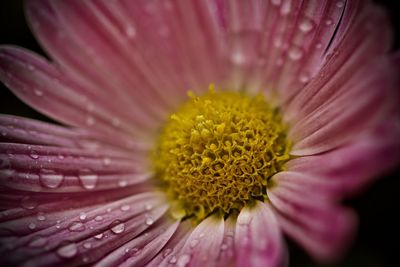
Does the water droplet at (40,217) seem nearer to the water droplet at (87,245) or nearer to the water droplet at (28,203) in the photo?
the water droplet at (28,203)

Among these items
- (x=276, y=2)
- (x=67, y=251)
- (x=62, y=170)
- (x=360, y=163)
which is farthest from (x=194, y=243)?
Answer: (x=276, y=2)

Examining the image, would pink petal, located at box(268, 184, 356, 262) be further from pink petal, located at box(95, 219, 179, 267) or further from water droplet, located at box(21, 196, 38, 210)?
water droplet, located at box(21, 196, 38, 210)

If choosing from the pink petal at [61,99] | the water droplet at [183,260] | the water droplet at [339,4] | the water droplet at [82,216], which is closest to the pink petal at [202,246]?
the water droplet at [183,260]

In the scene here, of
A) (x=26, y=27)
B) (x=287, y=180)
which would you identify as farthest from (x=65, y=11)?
(x=287, y=180)

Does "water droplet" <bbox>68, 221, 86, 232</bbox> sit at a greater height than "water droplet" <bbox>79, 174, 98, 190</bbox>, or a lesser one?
lesser

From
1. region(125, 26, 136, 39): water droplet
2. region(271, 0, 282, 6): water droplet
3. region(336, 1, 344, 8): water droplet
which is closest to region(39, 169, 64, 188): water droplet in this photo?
region(125, 26, 136, 39): water droplet

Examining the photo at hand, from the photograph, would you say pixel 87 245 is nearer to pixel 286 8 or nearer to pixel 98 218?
pixel 98 218

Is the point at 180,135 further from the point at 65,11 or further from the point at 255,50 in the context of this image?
the point at 65,11
